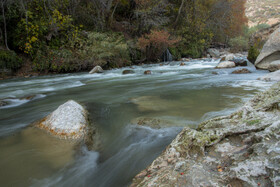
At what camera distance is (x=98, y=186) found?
67.4 inches

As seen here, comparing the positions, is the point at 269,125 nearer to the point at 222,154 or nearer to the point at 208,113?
the point at 222,154

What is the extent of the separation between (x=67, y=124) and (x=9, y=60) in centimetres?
1012

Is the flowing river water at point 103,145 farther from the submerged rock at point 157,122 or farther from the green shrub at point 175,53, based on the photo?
the green shrub at point 175,53

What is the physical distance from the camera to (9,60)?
32.9ft

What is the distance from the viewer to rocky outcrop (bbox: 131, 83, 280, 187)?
3.46 feet

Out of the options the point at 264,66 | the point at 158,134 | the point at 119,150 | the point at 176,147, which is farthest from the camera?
the point at 264,66

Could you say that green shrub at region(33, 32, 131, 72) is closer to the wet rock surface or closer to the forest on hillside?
the forest on hillside

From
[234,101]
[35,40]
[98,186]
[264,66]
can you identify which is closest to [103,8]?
[35,40]

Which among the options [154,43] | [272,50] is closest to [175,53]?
[154,43]

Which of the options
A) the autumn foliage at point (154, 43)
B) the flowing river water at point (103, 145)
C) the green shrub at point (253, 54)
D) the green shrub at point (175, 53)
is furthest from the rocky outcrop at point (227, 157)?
the green shrub at point (175, 53)

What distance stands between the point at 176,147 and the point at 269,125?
0.77 meters

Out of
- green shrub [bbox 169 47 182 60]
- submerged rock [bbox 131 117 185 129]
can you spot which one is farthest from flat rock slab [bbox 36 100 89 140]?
green shrub [bbox 169 47 182 60]

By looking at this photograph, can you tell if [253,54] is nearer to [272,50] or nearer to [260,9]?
[272,50]

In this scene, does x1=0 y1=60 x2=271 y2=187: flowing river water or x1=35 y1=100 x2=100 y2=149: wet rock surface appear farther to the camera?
x1=35 y1=100 x2=100 y2=149: wet rock surface
